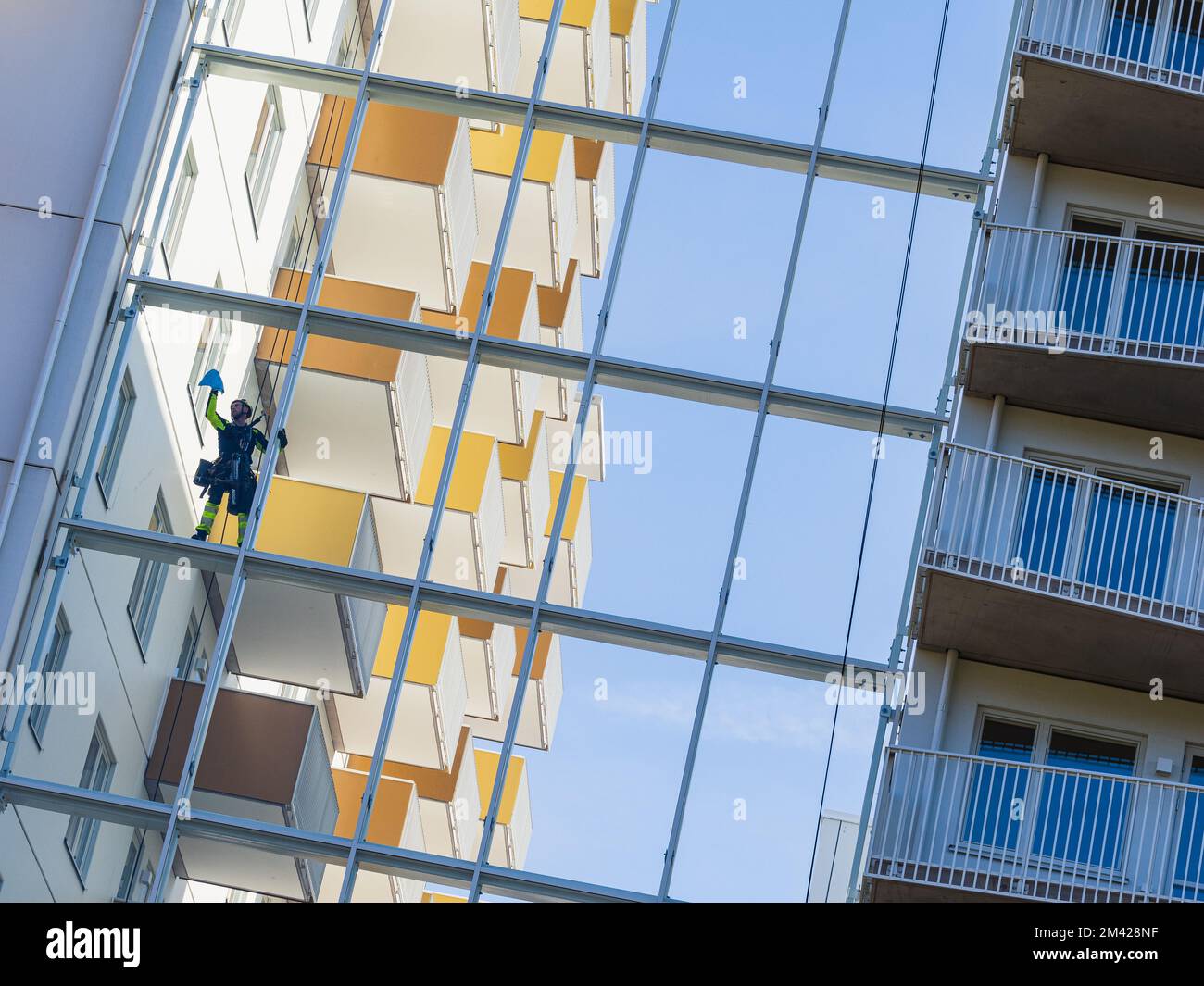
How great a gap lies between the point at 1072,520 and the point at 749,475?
Answer: 3392 mm

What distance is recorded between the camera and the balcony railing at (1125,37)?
55.0 feet

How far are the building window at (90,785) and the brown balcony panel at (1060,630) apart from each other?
284 inches

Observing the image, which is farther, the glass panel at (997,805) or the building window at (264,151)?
the building window at (264,151)

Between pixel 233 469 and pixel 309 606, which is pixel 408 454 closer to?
pixel 309 606

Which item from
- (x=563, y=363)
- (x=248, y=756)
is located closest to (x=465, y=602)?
(x=563, y=363)

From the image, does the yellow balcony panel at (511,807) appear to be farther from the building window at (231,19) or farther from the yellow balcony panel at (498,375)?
the building window at (231,19)

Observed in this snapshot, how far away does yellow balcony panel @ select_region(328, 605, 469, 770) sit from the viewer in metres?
20.6

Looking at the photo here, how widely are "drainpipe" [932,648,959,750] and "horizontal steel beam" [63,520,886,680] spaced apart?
192cm

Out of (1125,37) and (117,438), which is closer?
(117,438)

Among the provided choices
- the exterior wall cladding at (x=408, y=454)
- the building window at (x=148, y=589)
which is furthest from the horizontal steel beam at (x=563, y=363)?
the building window at (x=148, y=589)

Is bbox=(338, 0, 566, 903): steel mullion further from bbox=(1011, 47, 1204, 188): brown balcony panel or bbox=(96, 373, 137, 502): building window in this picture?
bbox=(1011, 47, 1204, 188): brown balcony panel

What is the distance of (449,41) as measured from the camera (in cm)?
2045

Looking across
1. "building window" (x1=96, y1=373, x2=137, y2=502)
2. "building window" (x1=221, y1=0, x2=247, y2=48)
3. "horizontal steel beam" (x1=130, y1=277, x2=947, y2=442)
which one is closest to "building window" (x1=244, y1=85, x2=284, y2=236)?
"building window" (x1=221, y1=0, x2=247, y2=48)
